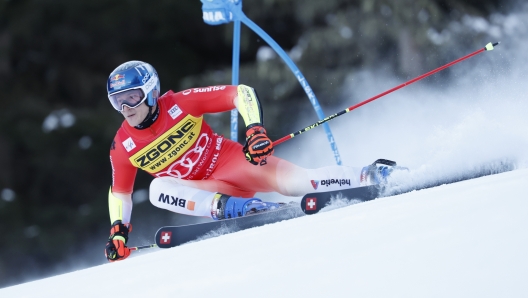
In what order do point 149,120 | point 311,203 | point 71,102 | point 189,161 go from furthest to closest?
point 71,102 < point 189,161 < point 149,120 < point 311,203

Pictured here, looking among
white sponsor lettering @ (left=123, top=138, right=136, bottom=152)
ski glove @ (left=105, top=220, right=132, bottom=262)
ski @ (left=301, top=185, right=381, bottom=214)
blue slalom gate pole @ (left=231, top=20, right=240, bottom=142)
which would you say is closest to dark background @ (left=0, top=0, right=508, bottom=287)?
blue slalom gate pole @ (left=231, top=20, right=240, bottom=142)

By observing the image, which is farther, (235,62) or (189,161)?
(235,62)

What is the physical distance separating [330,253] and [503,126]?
76.5 inches

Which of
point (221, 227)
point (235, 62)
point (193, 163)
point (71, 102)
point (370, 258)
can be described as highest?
point (71, 102)

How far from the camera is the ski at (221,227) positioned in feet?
11.1

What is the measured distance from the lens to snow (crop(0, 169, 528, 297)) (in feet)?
5.45

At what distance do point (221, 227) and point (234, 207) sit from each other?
15 cm

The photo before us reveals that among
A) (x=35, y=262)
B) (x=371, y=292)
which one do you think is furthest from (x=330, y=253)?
(x=35, y=262)

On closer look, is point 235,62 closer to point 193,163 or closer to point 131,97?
point 193,163

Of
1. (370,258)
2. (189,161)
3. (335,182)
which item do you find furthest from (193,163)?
(370,258)

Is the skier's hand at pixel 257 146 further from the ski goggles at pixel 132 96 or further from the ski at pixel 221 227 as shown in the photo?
the ski goggles at pixel 132 96

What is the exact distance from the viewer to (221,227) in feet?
11.5

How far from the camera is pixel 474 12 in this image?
25.4 ft

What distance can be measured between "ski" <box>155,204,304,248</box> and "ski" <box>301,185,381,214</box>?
0.45 feet
